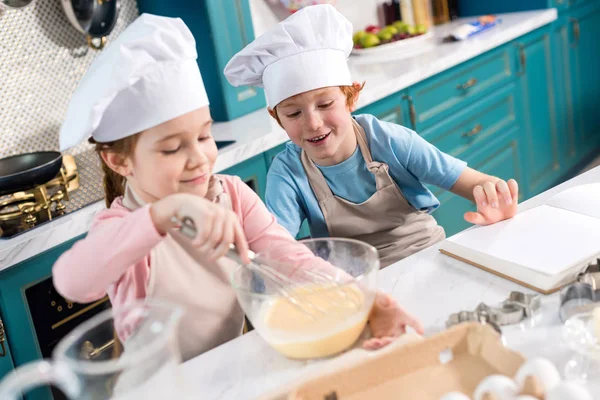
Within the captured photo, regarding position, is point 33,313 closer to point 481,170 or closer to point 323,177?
point 323,177

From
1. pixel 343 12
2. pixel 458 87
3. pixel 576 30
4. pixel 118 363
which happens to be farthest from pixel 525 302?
pixel 576 30

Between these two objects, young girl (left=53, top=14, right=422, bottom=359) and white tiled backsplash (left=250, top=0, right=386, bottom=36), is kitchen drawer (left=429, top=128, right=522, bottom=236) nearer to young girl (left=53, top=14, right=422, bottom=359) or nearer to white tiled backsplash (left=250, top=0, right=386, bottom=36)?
white tiled backsplash (left=250, top=0, right=386, bottom=36)

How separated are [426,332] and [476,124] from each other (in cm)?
228

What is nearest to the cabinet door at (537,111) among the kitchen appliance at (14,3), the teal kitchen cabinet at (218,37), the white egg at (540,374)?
the teal kitchen cabinet at (218,37)

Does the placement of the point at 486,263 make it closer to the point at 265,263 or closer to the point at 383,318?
the point at 383,318

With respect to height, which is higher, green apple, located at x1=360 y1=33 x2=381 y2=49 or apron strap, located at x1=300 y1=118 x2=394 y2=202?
green apple, located at x1=360 y1=33 x2=381 y2=49

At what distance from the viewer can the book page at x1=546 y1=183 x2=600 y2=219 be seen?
1150 millimetres

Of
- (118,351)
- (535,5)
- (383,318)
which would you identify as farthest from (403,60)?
(118,351)

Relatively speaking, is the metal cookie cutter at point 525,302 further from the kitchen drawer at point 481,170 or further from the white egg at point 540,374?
the kitchen drawer at point 481,170

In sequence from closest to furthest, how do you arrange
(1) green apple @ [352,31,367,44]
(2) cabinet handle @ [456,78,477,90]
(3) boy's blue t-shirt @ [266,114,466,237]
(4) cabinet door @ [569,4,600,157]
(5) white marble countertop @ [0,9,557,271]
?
(3) boy's blue t-shirt @ [266,114,466,237], (5) white marble countertop @ [0,9,557,271], (2) cabinet handle @ [456,78,477,90], (1) green apple @ [352,31,367,44], (4) cabinet door @ [569,4,600,157]

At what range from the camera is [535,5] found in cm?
344

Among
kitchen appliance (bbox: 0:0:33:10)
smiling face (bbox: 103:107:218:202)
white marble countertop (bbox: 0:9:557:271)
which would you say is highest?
kitchen appliance (bbox: 0:0:33:10)

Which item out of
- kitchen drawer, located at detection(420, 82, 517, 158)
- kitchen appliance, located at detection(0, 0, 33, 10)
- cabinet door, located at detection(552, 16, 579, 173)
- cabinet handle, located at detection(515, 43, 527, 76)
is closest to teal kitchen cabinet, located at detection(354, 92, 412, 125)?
kitchen drawer, located at detection(420, 82, 517, 158)

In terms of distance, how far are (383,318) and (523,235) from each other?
320mm
